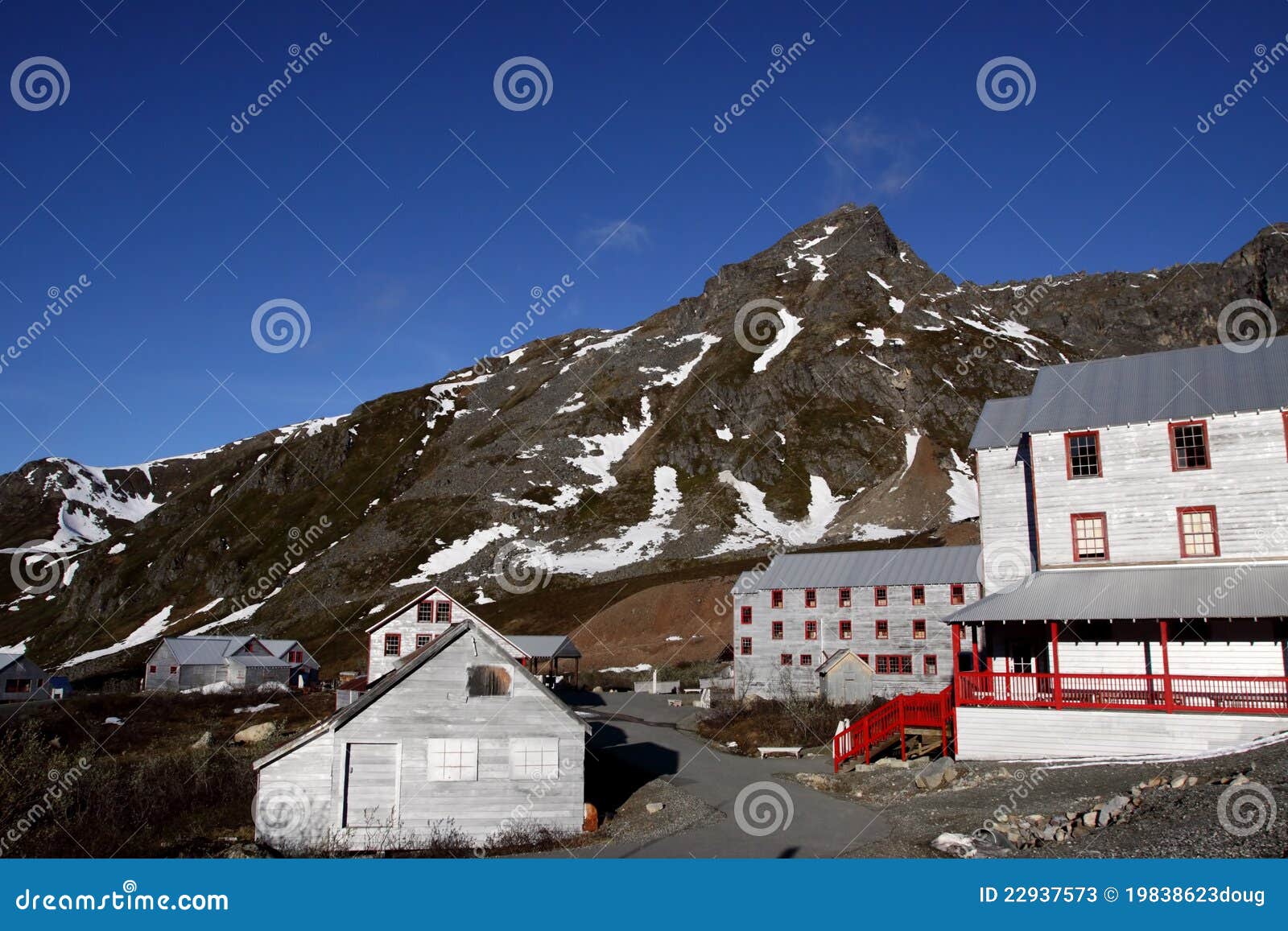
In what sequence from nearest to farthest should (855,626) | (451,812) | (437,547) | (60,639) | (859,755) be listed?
(451,812) → (859,755) → (855,626) → (437,547) → (60,639)

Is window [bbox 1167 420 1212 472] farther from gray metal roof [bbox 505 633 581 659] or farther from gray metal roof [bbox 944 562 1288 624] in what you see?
gray metal roof [bbox 505 633 581 659]

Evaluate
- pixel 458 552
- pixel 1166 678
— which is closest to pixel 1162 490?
pixel 1166 678

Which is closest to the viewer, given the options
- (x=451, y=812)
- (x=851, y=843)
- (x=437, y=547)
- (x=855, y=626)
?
(x=851, y=843)

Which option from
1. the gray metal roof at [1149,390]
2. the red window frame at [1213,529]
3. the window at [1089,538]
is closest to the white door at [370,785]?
the window at [1089,538]

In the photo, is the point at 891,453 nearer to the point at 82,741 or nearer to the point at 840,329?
the point at 840,329

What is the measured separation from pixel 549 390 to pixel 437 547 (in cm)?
5809

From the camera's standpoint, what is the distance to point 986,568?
33.8 meters

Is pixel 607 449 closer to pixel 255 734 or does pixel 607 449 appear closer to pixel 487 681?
pixel 255 734

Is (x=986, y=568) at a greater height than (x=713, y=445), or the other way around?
(x=713, y=445)

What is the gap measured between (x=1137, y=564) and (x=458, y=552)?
101357 millimetres

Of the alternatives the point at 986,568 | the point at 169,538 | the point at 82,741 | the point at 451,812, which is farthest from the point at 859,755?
the point at 169,538

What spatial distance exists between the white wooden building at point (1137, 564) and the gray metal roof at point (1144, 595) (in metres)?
0.07

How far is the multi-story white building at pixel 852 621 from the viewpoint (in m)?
46.1

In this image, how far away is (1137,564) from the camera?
97.9 ft
